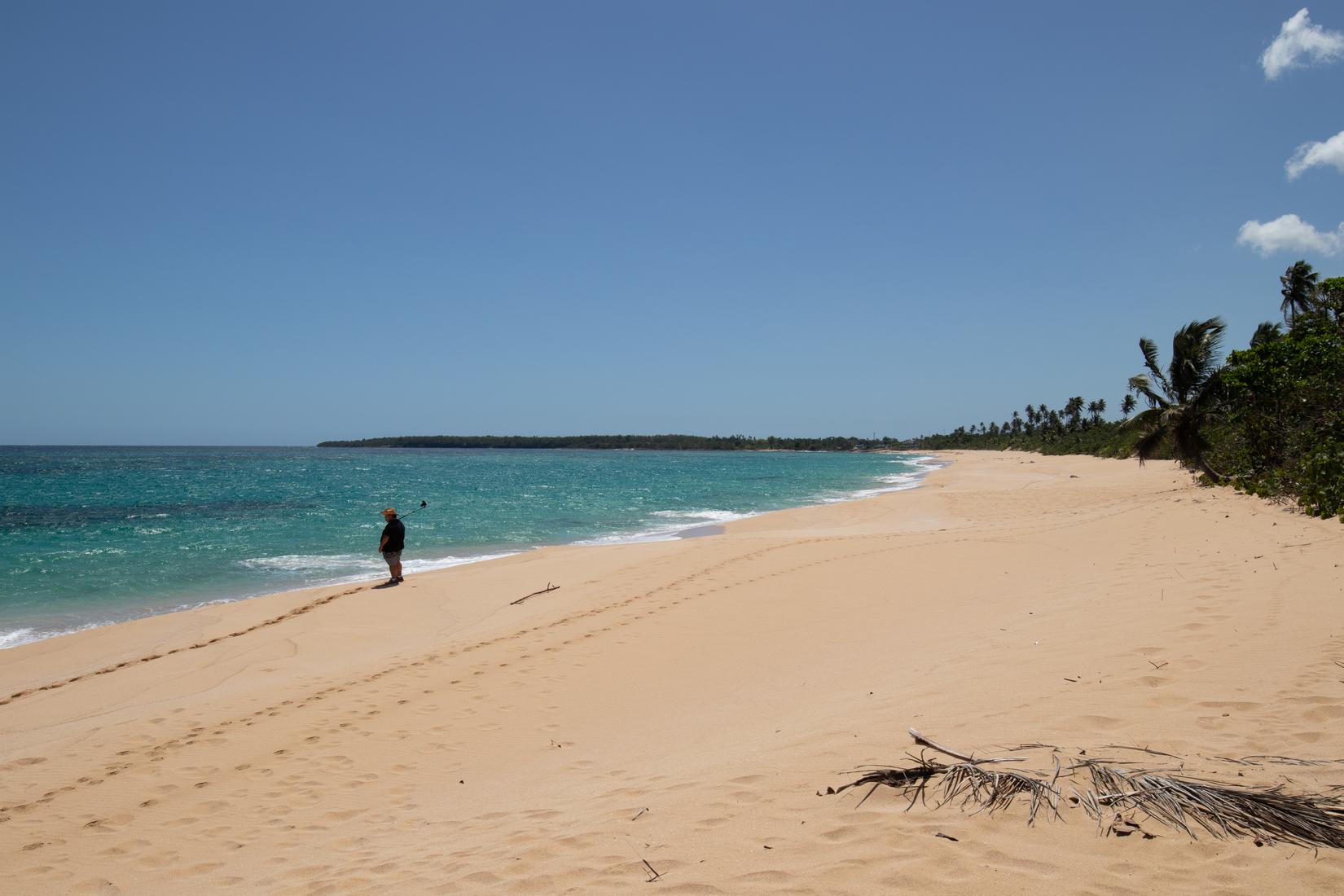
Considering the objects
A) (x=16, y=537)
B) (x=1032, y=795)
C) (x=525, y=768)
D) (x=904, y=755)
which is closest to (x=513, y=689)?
(x=525, y=768)

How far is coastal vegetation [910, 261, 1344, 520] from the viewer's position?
1506 centimetres

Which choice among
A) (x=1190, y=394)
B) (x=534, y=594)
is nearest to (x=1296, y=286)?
(x=1190, y=394)

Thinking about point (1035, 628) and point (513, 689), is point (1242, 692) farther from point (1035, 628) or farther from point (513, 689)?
point (513, 689)

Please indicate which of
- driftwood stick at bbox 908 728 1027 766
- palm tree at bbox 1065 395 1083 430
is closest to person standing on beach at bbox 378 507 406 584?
driftwood stick at bbox 908 728 1027 766

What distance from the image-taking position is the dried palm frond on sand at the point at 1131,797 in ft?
9.27

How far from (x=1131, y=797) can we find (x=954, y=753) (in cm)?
85

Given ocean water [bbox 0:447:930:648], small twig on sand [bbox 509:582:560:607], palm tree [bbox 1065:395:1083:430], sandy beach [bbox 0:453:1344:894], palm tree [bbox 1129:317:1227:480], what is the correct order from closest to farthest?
sandy beach [bbox 0:453:1344:894], small twig on sand [bbox 509:582:560:607], ocean water [bbox 0:447:930:648], palm tree [bbox 1129:317:1227:480], palm tree [bbox 1065:395:1083:430]

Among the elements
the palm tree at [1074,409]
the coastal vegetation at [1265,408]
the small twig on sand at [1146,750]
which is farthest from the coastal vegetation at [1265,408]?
the palm tree at [1074,409]

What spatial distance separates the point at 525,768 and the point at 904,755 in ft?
9.75

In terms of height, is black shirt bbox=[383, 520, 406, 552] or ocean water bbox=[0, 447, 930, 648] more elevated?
black shirt bbox=[383, 520, 406, 552]

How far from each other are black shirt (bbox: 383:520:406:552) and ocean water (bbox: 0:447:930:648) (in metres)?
2.17

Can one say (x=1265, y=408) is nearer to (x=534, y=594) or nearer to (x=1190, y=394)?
(x=1190, y=394)

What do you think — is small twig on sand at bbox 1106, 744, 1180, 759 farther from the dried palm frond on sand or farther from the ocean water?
the ocean water

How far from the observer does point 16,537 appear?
2070 centimetres
